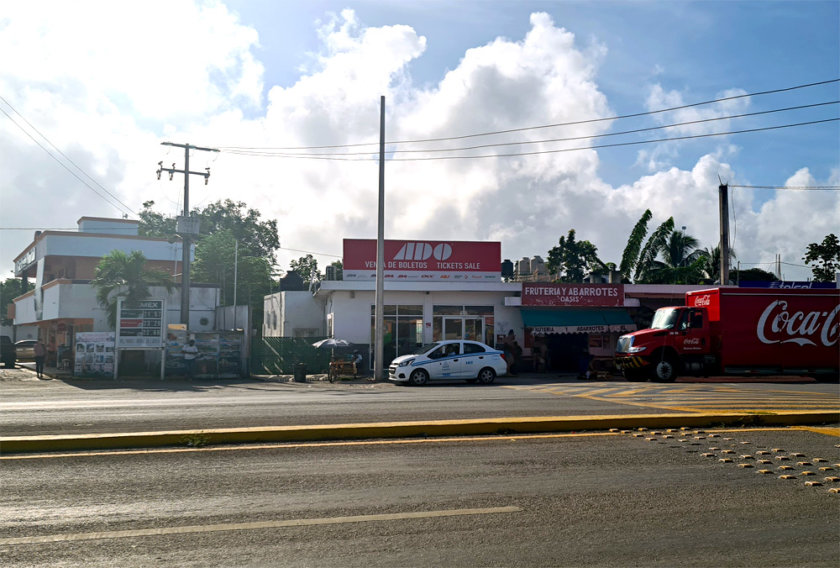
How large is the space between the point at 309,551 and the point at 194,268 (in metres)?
63.6

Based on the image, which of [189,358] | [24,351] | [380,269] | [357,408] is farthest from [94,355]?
[24,351]

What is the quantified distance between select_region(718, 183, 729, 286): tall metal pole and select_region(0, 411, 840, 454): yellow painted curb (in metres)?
23.1

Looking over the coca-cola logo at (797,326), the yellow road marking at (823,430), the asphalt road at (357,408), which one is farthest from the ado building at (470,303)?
the yellow road marking at (823,430)

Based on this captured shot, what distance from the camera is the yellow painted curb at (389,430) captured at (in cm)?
834

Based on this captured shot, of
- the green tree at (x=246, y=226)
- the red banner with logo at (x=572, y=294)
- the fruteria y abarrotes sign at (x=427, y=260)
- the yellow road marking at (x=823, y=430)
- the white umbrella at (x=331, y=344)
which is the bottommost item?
the yellow road marking at (x=823, y=430)

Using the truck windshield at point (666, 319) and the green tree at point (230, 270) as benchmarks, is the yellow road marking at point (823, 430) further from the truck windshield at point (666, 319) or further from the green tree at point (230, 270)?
the green tree at point (230, 270)

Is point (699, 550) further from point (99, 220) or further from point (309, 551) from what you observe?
point (99, 220)

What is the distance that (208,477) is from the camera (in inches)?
275

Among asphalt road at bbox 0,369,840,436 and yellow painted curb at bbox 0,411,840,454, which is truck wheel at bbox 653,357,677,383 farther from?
yellow painted curb at bbox 0,411,840,454

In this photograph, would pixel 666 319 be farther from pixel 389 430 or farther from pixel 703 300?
pixel 389 430

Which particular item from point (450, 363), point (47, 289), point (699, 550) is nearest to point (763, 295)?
point (450, 363)

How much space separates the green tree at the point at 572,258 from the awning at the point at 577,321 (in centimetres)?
2065

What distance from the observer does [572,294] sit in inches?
1266

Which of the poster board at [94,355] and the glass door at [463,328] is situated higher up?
the glass door at [463,328]
